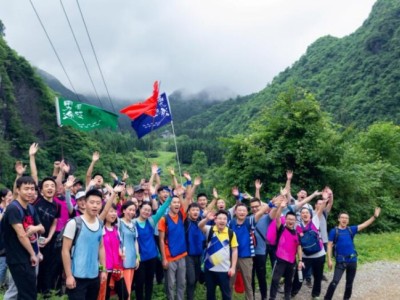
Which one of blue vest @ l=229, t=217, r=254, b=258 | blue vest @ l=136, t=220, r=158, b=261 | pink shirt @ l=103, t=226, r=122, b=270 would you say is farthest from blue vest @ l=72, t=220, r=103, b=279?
blue vest @ l=229, t=217, r=254, b=258

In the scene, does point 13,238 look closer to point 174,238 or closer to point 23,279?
A: point 23,279

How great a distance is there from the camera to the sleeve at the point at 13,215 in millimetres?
4352

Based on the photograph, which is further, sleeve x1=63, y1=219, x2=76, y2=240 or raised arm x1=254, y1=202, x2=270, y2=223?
raised arm x1=254, y1=202, x2=270, y2=223

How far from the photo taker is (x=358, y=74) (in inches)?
3184

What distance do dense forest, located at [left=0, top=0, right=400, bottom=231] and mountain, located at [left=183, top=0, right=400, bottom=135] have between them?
0.26m

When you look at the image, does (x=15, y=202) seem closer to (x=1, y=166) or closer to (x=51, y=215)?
(x=51, y=215)

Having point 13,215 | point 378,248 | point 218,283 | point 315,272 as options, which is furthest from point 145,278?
point 378,248

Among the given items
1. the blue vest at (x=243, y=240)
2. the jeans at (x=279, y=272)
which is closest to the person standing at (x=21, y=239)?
the blue vest at (x=243, y=240)

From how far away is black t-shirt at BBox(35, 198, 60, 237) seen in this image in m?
5.57

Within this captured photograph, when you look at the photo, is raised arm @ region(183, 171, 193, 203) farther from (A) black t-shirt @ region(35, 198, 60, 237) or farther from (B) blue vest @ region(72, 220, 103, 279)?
(B) blue vest @ region(72, 220, 103, 279)

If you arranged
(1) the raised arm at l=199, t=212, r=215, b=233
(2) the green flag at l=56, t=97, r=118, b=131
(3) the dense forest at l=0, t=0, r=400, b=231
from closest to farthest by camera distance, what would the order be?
(1) the raised arm at l=199, t=212, r=215, b=233 < (2) the green flag at l=56, t=97, r=118, b=131 < (3) the dense forest at l=0, t=0, r=400, b=231

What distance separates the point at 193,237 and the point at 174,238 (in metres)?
0.38

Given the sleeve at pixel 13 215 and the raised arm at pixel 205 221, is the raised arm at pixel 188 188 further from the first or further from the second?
the sleeve at pixel 13 215

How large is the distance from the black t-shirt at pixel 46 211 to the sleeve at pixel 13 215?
3.87 feet
